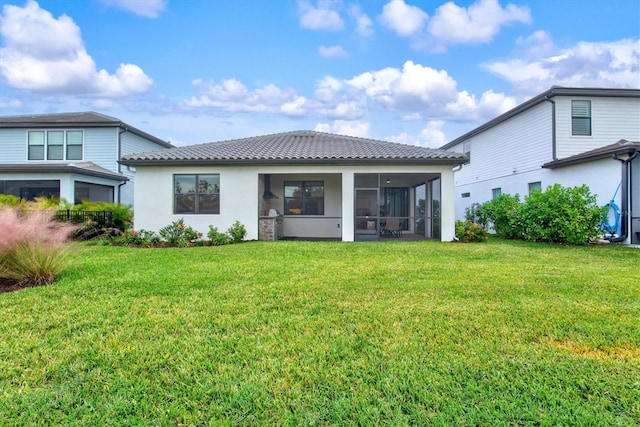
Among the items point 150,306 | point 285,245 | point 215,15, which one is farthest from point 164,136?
point 150,306

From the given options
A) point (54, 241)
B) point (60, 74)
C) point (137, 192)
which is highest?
point (60, 74)

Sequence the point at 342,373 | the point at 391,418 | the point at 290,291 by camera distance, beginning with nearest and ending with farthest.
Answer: the point at 391,418 → the point at 342,373 → the point at 290,291

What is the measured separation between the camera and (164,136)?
24.0 metres

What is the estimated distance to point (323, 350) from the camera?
3146mm

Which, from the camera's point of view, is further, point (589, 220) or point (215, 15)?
point (215, 15)

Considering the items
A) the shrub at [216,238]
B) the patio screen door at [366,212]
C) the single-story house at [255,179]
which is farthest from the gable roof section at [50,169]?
the patio screen door at [366,212]

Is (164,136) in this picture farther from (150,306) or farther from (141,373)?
(141,373)

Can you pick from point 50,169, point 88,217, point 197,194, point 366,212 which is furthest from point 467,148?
point 50,169

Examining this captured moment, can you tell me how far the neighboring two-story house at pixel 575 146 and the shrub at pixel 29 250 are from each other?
44.0ft

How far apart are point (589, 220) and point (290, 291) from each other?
10.4 metres

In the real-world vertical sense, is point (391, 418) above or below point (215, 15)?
below

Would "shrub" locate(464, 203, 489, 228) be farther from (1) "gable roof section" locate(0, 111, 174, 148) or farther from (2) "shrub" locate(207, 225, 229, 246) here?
(1) "gable roof section" locate(0, 111, 174, 148)

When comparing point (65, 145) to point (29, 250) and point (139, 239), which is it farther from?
point (29, 250)

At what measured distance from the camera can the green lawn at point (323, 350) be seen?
2320 millimetres
